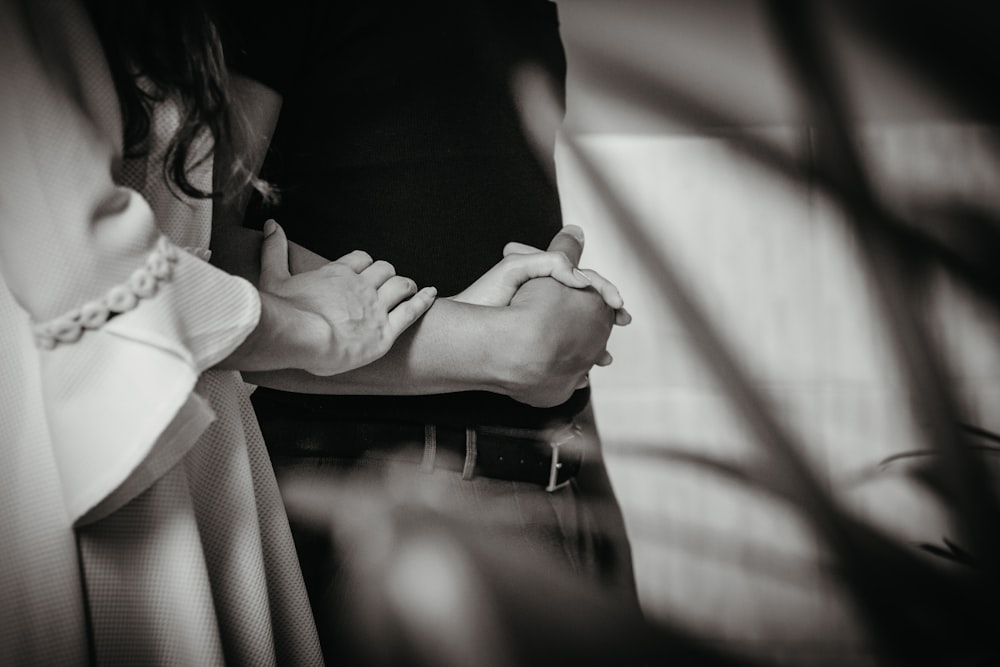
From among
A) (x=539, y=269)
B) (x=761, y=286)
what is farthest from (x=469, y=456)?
(x=761, y=286)

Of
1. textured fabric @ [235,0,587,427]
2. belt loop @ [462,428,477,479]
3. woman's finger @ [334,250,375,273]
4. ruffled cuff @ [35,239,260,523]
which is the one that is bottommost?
belt loop @ [462,428,477,479]

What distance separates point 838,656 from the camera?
93 centimetres

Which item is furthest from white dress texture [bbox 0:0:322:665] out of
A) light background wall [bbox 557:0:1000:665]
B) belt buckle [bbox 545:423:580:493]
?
light background wall [bbox 557:0:1000:665]

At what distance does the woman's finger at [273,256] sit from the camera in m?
0.39

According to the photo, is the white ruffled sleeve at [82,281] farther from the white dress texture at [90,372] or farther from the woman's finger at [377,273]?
the woman's finger at [377,273]

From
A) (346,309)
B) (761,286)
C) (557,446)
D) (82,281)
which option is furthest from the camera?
(761,286)

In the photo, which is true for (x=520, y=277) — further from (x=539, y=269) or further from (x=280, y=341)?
(x=280, y=341)

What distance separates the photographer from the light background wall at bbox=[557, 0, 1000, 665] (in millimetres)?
888

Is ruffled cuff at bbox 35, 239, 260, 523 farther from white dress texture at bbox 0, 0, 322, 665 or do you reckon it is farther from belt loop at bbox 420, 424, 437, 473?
belt loop at bbox 420, 424, 437, 473

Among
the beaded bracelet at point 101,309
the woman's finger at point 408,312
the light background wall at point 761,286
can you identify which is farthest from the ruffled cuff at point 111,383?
the light background wall at point 761,286

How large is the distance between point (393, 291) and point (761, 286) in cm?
75

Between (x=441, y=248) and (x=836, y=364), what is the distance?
0.74m

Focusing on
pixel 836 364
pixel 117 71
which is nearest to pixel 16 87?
pixel 117 71

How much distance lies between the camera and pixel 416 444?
1.39ft
